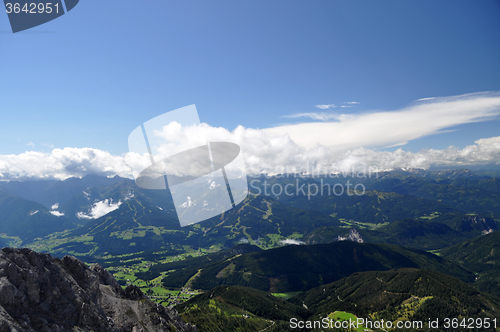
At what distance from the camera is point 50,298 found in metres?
21.8

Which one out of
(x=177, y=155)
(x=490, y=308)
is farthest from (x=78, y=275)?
(x=490, y=308)

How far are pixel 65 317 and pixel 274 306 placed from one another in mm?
130665

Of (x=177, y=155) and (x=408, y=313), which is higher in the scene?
(x=177, y=155)

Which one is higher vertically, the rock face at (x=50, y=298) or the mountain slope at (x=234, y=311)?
the rock face at (x=50, y=298)

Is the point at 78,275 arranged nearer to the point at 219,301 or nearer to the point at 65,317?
the point at 65,317

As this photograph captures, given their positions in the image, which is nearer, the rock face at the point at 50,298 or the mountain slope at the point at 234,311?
the rock face at the point at 50,298

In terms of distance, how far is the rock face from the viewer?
1812 centimetres

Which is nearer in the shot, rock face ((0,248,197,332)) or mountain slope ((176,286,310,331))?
rock face ((0,248,197,332))

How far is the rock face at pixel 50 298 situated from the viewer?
18.1m

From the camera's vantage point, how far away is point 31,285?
20.5 meters

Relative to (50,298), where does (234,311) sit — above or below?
below

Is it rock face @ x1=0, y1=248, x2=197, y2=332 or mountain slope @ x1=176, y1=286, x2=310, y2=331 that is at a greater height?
rock face @ x1=0, y1=248, x2=197, y2=332

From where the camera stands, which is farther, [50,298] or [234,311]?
[234,311]

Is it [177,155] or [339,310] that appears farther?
[339,310]
